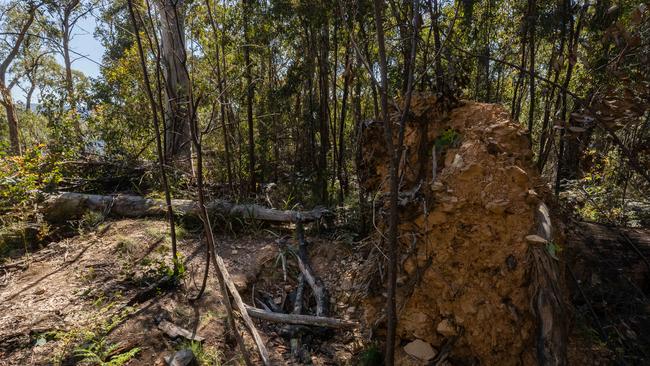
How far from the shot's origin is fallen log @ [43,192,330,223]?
15.9 ft

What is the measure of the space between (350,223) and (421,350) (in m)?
2.53

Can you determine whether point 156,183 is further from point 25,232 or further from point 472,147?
point 472,147

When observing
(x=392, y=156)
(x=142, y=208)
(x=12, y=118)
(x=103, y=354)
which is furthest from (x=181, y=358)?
(x=12, y=118)

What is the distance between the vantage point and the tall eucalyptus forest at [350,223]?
2299mm

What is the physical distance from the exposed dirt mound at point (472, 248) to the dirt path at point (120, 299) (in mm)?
A: 958

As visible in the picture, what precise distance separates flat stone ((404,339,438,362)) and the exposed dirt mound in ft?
0.07

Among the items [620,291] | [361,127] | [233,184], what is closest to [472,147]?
[361,127]

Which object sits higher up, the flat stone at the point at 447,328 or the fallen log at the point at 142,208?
the fallen log at the point at 142,208

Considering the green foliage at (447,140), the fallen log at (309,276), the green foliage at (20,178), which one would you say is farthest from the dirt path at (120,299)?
the green foliage at (447,140)

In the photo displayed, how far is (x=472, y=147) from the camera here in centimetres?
A: 252

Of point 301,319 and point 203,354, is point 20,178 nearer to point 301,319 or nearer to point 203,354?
point 203,354

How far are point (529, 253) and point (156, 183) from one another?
5058 mm

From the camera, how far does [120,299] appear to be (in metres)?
3.39

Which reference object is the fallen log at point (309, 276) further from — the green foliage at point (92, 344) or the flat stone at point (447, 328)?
the green foliage at point (92, 344)
